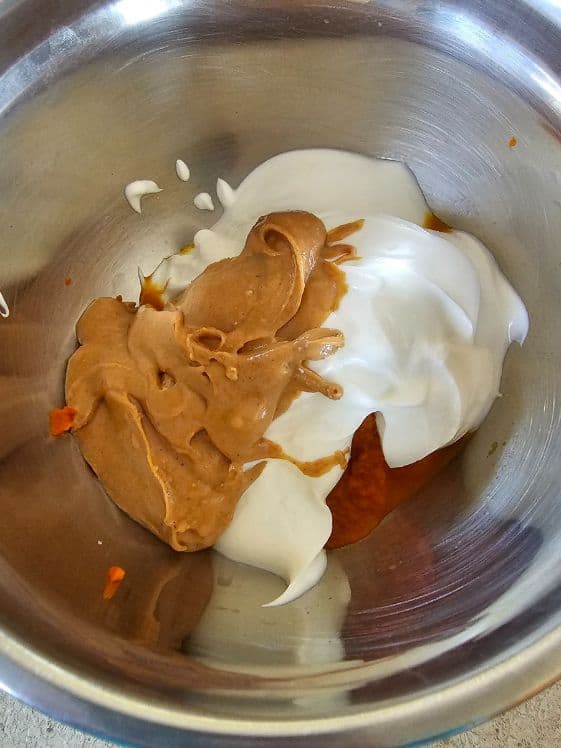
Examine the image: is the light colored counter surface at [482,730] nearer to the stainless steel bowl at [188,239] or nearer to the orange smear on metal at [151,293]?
the stainless steel bowl at [188,239]

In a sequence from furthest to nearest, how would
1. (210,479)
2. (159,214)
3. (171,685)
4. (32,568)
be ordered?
(159,214)
(210,479)
(32,568)
(171,685)

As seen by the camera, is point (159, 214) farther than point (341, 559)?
Yes

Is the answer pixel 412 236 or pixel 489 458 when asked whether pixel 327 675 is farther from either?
pixel 412 236

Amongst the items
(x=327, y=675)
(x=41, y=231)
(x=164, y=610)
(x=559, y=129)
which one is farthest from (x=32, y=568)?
(x=559, y=129)

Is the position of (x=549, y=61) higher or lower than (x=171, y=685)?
higher

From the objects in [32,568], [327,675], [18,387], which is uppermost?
[18,387]

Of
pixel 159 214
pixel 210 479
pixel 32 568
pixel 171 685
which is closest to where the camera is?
pixel 171 685
